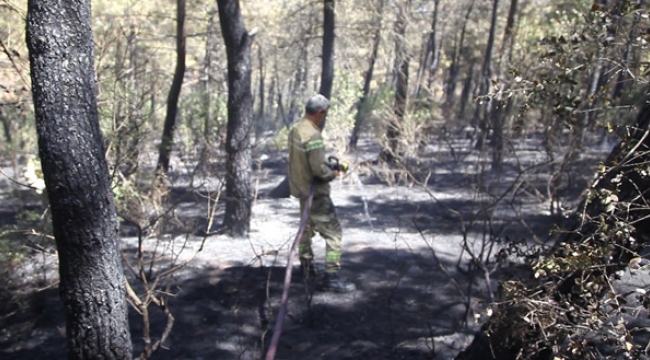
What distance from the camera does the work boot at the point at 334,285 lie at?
647cm

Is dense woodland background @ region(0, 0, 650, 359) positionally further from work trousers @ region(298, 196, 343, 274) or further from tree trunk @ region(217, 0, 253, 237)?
work trousers @ region(298, 196, 343, 274)

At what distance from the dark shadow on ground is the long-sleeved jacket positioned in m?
1.01

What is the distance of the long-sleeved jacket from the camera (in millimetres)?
6008

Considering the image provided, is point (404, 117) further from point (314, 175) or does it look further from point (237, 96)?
point (314, 175)

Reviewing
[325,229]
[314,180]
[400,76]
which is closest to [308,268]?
[325,229]

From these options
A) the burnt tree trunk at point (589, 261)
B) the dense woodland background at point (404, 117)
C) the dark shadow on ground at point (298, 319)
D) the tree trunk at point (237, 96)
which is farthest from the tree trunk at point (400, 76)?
the burnt tree trunk at point (589, 261)

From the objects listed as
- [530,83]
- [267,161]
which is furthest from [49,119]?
[267,161]

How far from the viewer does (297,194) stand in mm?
6227

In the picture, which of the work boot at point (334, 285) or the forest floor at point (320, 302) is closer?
the forest floor at point (320, 302)

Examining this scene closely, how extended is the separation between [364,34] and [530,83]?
13.1m

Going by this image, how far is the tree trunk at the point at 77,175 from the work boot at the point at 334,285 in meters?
3.02

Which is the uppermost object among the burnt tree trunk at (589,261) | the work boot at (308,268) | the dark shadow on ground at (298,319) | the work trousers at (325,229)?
the burnt tree trunk at (589,261)

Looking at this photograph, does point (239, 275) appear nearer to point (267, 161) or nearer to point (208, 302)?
point (208, 302)

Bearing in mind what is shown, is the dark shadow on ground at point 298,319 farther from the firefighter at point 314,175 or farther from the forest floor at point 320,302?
the firefighter at point 314,175
